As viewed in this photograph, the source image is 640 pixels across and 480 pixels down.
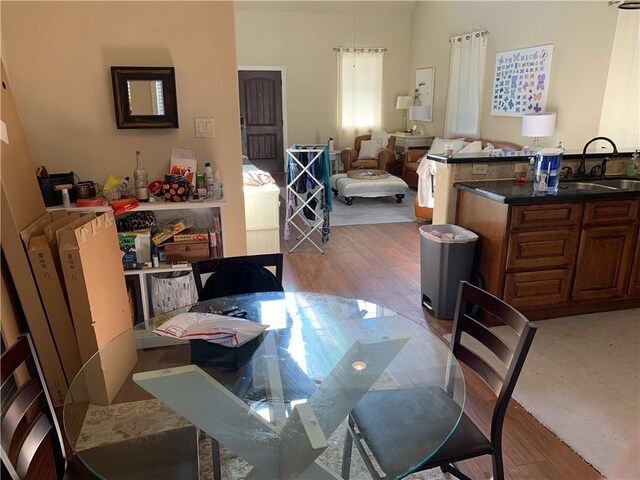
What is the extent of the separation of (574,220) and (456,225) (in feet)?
2.47

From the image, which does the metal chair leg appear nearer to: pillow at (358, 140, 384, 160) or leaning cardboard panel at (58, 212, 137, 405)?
leaning cardboard panel at (58, 212, 137, 405)

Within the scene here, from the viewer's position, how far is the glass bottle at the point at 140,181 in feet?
8.73

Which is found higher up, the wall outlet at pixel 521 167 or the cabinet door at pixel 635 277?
the wall outlet at pixel 521 167

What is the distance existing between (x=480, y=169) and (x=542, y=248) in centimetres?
74

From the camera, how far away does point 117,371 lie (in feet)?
5.42

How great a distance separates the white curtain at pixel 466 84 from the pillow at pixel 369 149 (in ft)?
3.96

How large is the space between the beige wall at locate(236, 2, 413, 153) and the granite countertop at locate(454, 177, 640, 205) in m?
6.14

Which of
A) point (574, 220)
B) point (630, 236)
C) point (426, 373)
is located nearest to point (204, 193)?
point (426, 373)

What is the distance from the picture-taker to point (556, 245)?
2.89 meters

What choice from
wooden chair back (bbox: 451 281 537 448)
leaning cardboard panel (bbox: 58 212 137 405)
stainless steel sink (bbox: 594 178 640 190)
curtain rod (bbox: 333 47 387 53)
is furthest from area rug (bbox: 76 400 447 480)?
curtain rod (bbox: 333 47 387 53)

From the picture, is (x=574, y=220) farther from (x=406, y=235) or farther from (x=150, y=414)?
(x=150, y=414)

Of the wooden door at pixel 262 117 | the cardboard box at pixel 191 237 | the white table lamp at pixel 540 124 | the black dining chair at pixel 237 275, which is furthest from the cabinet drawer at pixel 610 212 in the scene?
the wooden door at pixel 262 117

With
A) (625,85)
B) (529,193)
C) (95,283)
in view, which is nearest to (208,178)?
(95,283)

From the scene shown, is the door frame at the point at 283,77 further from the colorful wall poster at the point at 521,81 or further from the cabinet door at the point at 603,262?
the cabinet door at the point at 603,262
